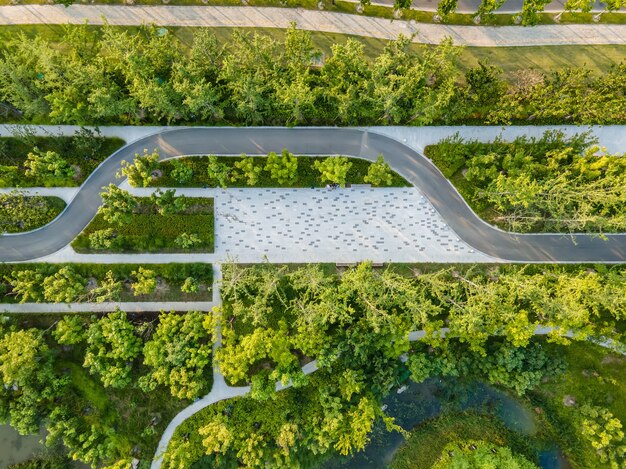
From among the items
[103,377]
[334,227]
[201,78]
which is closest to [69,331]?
[103,377]

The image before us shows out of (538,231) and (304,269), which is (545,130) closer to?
(538,231)

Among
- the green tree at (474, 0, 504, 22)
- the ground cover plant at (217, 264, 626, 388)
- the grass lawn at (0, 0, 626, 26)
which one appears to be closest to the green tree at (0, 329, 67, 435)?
the ground cover plant at (217, 264, 626, 388)

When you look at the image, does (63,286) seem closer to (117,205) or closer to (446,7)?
(117,205)

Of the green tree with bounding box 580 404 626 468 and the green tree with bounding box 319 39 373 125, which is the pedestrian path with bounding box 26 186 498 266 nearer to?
the green tree with bounding box 319 39 373 125

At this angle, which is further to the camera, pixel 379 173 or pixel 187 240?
pixel 187 240

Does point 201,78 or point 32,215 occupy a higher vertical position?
point 201,78

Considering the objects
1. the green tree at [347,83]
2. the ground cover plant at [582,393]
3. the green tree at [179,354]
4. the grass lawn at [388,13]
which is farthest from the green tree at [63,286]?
the ground cover plant at [582,393]
